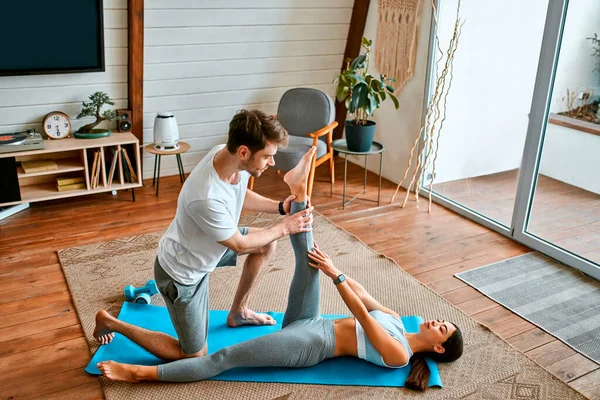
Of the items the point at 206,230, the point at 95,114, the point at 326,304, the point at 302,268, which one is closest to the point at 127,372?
the point at 206,230

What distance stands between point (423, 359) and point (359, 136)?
1.97 metres

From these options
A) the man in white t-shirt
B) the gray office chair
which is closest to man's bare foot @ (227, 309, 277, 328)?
the man in white t-shirt

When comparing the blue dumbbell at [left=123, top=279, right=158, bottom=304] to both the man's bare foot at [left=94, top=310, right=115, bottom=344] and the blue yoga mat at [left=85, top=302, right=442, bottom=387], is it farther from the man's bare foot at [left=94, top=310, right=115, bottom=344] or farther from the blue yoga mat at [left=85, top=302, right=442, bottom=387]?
the man's bare foot at [left=94, top=310, right=115, bottom=344]

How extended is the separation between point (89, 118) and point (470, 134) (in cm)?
281

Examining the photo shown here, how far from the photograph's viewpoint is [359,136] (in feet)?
13.8

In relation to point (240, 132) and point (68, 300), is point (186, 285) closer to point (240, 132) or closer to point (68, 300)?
point (240, 132)

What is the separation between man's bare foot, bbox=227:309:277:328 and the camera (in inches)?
112

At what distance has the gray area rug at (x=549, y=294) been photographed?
2.91 metres

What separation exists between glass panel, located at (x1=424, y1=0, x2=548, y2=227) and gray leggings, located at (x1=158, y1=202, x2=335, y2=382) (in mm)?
1982

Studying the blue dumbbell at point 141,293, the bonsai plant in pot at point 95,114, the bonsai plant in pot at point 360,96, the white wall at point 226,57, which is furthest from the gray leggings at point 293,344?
the white wall at point 226,57

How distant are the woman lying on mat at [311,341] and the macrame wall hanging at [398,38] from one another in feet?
7.33

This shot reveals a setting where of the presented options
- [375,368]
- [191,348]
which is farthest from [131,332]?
[375,368]

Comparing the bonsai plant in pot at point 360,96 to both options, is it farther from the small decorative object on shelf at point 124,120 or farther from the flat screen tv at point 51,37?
the flat screen tv at point 51,37

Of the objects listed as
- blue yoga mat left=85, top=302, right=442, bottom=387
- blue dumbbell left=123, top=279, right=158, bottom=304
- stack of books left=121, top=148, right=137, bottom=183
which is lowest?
blue yoga mat left=85, top=302, right=442, bottom=387
